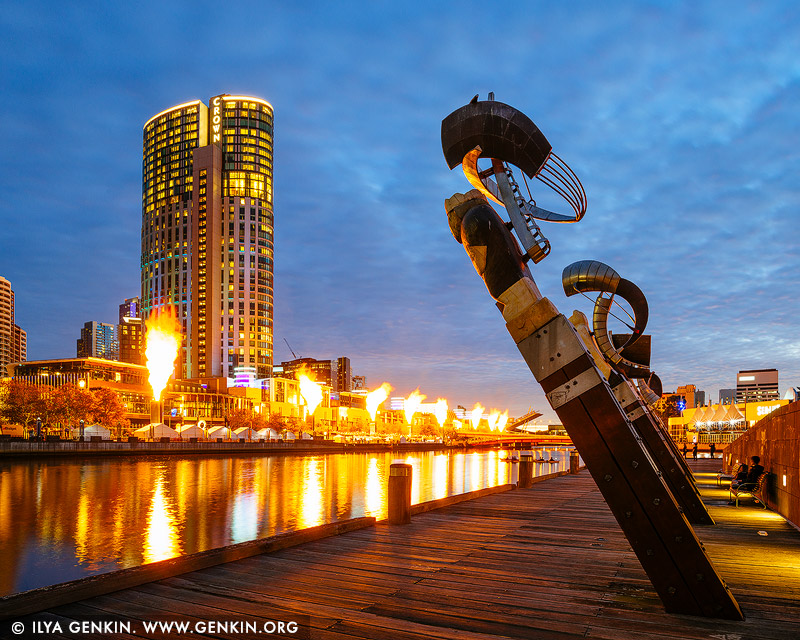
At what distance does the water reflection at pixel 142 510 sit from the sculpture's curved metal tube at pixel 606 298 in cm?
1424

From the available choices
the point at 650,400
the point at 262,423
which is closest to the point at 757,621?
the point at 650,400

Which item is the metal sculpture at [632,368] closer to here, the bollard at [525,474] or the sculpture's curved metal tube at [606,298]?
the sculpture's curved metal tube at [606,298]

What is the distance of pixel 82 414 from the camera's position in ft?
311

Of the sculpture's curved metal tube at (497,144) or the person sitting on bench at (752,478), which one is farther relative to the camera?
the person sitting on bench at (752,478)

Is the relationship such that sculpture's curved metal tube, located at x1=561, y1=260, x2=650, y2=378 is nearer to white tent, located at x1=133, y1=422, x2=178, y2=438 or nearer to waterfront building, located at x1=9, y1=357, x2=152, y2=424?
white tent, located at x1=133, y1=422, x2=178, y2=438

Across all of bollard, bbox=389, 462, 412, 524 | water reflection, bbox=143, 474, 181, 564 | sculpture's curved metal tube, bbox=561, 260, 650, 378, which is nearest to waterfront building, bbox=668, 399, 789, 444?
sculpture's curved metal tube, bbox=561, 260, 650, 378

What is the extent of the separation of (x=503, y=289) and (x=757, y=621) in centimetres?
440

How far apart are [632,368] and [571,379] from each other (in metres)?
15.3

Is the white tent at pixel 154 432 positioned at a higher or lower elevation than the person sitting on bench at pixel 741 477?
lower

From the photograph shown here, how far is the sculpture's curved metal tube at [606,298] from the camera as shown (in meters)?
17.4

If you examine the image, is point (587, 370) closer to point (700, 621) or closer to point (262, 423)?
point (700, 621)

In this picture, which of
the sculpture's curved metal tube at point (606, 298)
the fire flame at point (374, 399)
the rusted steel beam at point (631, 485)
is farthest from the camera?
the fire flame at point (374, 399)

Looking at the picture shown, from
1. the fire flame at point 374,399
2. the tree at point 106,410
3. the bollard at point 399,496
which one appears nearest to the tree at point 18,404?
the tree at point 106,410

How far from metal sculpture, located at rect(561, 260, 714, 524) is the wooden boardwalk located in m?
1.24
